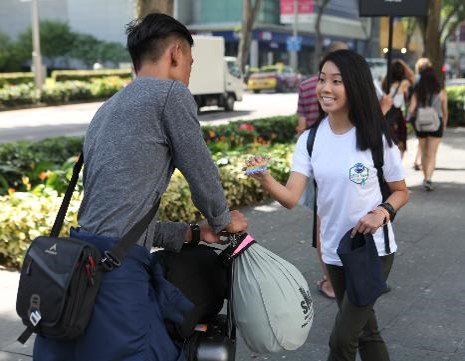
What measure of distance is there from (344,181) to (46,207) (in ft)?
12.6

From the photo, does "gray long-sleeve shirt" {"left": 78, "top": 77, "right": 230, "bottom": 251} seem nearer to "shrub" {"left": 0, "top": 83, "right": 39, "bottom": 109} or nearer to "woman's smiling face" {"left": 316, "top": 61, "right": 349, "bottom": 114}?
"woman's smiling face" {"left": 316, "top": 61, "right": 349, "bottom": 114}

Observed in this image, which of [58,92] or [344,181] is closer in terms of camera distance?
[344,181]

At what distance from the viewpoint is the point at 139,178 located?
2.21m

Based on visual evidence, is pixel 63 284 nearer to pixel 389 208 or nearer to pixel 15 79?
pixel 389 208

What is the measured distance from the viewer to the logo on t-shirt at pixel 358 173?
3.13 m

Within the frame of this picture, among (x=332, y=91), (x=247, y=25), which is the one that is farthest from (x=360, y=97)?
(x=247, y=25)

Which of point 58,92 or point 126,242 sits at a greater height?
point 126,242

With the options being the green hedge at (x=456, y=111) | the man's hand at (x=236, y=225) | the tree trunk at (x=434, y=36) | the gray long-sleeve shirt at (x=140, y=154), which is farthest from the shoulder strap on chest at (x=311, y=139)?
the green hedge at (x=456, y=111)

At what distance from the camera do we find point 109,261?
2123 mm

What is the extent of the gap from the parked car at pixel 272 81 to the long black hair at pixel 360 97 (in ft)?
127

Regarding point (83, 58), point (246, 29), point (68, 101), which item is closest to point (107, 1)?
point (83, 58)

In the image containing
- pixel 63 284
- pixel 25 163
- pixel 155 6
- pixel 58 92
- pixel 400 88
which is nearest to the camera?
pixel 63 284

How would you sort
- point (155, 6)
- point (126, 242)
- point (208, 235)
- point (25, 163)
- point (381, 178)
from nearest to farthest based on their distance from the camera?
1. point (126, 242)
2. point (208, 235)
3. point (381, 178)
4. point (25, 163)
5. point (155, 6)

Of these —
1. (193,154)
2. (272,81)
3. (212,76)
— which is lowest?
(272,81)
